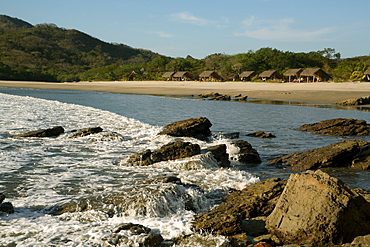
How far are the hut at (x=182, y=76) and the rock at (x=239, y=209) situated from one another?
225 feet

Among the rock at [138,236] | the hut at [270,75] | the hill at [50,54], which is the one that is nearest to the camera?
the rock at [138,236]

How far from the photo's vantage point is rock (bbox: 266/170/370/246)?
490 centimetres

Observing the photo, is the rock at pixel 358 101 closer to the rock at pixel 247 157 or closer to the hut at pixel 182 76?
the rock at pixel 247 157

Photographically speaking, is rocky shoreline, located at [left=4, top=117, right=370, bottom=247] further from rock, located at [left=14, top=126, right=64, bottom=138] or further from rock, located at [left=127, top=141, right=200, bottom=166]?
rock, located at [left=14, top=126, right=64, bottom=138]

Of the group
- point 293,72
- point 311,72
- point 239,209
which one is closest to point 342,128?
point 239,209

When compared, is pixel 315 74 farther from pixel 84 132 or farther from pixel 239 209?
pixel 239 209

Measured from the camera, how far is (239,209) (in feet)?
20.6

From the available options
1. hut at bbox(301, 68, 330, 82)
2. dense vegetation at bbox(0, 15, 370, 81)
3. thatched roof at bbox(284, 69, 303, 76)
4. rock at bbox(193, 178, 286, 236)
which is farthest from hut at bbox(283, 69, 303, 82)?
rock at bbox(193, 178, 286, 236)

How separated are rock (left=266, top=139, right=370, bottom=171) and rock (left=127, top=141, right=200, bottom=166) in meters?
2.43

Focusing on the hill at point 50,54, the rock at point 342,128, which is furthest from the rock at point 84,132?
the hill at point 50,54

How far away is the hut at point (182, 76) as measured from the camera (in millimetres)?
74812

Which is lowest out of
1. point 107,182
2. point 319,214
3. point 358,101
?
point 107,182

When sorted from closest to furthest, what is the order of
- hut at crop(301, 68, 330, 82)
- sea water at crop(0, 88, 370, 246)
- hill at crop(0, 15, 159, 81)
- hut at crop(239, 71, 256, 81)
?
sea water at crop(0, 88, 370, 246), hut at crop(301, 68, 330, 82), hut at crop(239, 71, 256, 81), hill at crop(0, 15, 159, 81)

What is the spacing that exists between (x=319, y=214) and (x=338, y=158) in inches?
222
